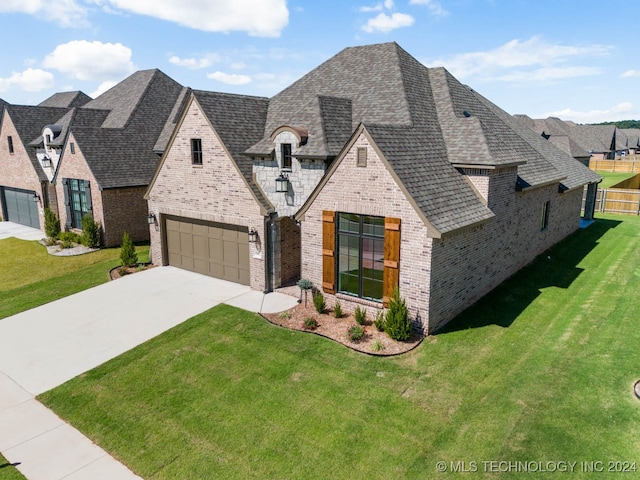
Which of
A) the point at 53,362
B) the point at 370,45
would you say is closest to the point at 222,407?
the point at 53,362

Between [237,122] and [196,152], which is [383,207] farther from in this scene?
[196,152]

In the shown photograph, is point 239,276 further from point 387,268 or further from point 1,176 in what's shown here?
point 1,176

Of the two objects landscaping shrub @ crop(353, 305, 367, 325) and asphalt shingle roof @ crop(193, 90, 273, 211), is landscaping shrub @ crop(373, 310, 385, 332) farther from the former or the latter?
asphalt shingle roof @ crop(193, 90, 273, 211)

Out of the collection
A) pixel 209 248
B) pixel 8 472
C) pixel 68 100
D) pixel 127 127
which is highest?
pixel 68 100

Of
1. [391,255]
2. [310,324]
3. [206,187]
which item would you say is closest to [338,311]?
[310,324]

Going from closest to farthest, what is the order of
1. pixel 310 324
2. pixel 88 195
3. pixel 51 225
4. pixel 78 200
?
pixel 310 324 → pixel 88 195 → pixel 78 200 → pixel 51 225

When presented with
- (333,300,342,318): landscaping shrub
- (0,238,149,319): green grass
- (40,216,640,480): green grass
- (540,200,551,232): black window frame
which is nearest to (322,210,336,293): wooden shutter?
(333,300,342,318): landscaping shrub
